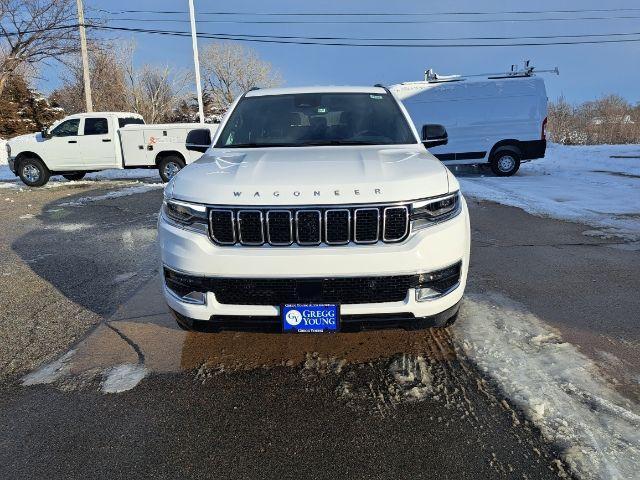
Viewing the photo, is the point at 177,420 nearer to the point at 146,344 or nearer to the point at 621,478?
the point at 146,344

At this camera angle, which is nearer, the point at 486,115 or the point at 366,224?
the point at 366,224

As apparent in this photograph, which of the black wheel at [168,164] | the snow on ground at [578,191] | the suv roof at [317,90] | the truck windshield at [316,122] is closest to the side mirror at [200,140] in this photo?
the truck windshield at [316,122]

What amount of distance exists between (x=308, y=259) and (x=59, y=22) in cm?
3072

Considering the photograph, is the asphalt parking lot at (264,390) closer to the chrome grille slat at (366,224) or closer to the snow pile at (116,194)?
the chrome grille slat at (366,224)

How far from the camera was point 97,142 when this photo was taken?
14.0 meters

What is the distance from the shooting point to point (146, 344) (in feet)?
11.1

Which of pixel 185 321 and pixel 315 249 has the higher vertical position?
pixel 315 249

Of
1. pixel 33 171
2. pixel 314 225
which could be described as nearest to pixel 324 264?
pixel 314 225

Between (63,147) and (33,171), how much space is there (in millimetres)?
1166

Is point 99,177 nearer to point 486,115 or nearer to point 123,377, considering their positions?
point 486,115

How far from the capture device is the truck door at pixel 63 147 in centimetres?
1402

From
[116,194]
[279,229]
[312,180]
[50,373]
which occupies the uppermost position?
[312,180]

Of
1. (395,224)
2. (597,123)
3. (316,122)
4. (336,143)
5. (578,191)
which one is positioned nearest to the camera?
(395,224)

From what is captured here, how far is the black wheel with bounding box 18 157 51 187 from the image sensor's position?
14.0 meters
